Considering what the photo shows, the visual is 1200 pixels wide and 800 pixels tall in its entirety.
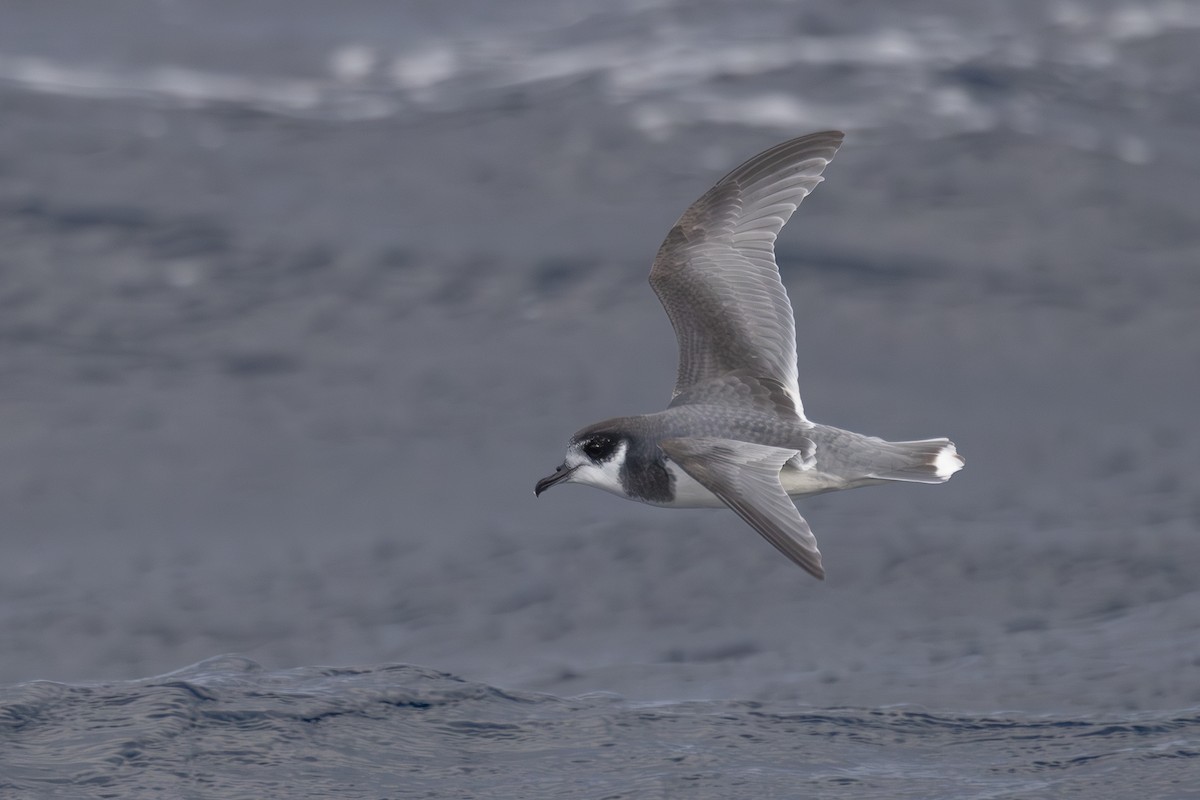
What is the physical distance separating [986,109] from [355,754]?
30.7 feet

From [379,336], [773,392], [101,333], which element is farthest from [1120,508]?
[101,333]

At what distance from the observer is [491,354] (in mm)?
12391

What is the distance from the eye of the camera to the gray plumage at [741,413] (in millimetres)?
7328

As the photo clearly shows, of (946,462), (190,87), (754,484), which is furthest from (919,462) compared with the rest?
(190,87)

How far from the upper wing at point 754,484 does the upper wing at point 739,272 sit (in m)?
1.05

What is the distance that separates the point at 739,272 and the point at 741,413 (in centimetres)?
102

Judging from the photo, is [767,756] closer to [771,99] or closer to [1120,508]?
[1120,508]

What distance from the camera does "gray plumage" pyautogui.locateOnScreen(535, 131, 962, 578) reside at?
7.33 meters

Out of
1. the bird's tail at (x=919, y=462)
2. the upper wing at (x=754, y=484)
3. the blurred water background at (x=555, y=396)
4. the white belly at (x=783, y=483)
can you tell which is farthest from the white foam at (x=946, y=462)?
the blurred water background at (x=555, y=396)

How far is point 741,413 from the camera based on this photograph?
321 inches

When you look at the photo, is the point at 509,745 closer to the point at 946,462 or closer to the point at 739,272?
the point at 946,462

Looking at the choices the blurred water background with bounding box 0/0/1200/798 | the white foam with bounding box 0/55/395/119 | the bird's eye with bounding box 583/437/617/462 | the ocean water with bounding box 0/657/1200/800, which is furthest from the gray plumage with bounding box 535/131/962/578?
the white foam with bounding box 0/55/395/119

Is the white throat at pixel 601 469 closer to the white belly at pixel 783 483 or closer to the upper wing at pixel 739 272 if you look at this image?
the white belly at pixel 783 483

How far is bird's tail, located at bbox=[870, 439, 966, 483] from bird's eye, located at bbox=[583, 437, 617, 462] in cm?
122
